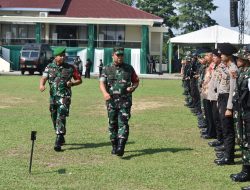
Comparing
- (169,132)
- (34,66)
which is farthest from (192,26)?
(169,132)

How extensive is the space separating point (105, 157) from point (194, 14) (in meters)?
87.1

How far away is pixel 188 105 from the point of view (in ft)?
65.9

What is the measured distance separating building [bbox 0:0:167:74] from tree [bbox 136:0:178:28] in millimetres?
31815

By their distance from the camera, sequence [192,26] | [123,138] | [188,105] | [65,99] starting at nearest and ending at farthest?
[123,138]
[65,99]
[188,105]
[192,26]

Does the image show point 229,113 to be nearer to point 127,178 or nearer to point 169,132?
point 127,178

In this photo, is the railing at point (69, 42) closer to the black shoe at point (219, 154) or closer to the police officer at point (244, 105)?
the black shoe at point (219, 154)

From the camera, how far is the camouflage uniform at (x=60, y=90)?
33.9 feet

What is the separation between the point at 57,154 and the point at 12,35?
50727 millimetres

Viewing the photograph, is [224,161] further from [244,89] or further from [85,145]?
[85,145]

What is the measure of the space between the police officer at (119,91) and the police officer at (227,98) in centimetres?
148

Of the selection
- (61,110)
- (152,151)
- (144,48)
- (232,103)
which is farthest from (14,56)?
(232,103)

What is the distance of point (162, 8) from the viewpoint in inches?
3649

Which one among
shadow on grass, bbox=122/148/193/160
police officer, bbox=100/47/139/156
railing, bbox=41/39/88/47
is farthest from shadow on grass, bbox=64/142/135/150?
railing, bbox=41/39/88/47

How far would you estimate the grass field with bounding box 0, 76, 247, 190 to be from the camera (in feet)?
25.5
